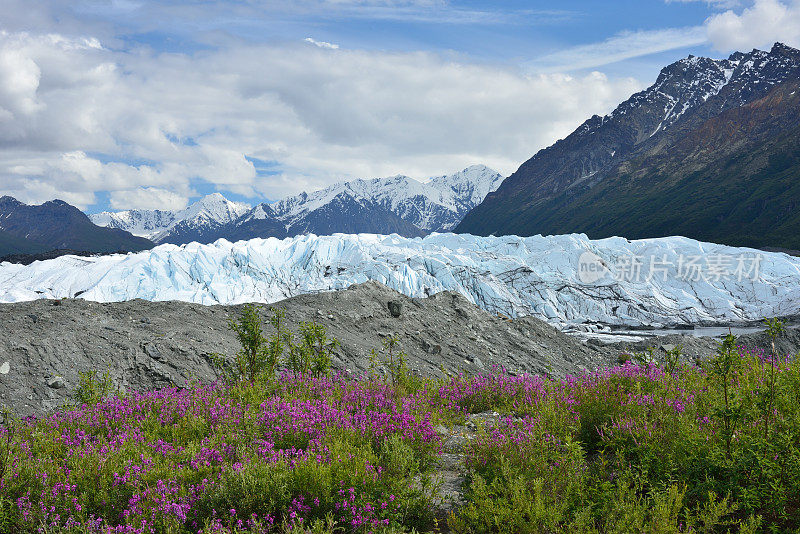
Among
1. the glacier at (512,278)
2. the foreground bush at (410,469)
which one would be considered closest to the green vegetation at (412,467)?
the foreground bush at (410,469)

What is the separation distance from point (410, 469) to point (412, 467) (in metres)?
0.04

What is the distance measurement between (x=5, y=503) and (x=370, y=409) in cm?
401

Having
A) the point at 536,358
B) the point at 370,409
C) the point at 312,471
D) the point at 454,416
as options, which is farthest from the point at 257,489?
the point at 536,358

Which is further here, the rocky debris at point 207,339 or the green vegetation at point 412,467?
the rocky debris at point 207,339

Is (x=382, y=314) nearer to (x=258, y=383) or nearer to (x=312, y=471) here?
(x=258, y=383)

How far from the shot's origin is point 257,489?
395 centimetres

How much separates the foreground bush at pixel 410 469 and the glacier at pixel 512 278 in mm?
70900

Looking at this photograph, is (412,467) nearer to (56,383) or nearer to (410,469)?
(410,469)

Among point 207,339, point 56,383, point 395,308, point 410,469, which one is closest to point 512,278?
point 395,308

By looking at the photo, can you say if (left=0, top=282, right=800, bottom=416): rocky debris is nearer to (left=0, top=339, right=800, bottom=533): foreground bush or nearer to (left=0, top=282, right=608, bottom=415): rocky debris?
(left=0, top=282, right=608, bottom=415): rocky debris

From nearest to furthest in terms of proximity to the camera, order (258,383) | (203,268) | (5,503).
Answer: (5,503) → (258,383) → (203,268)

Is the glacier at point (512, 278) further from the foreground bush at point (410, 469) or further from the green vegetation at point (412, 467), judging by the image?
the foreground bush at point (410, 469)

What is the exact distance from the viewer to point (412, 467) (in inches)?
177

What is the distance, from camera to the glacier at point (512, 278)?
7869cm
